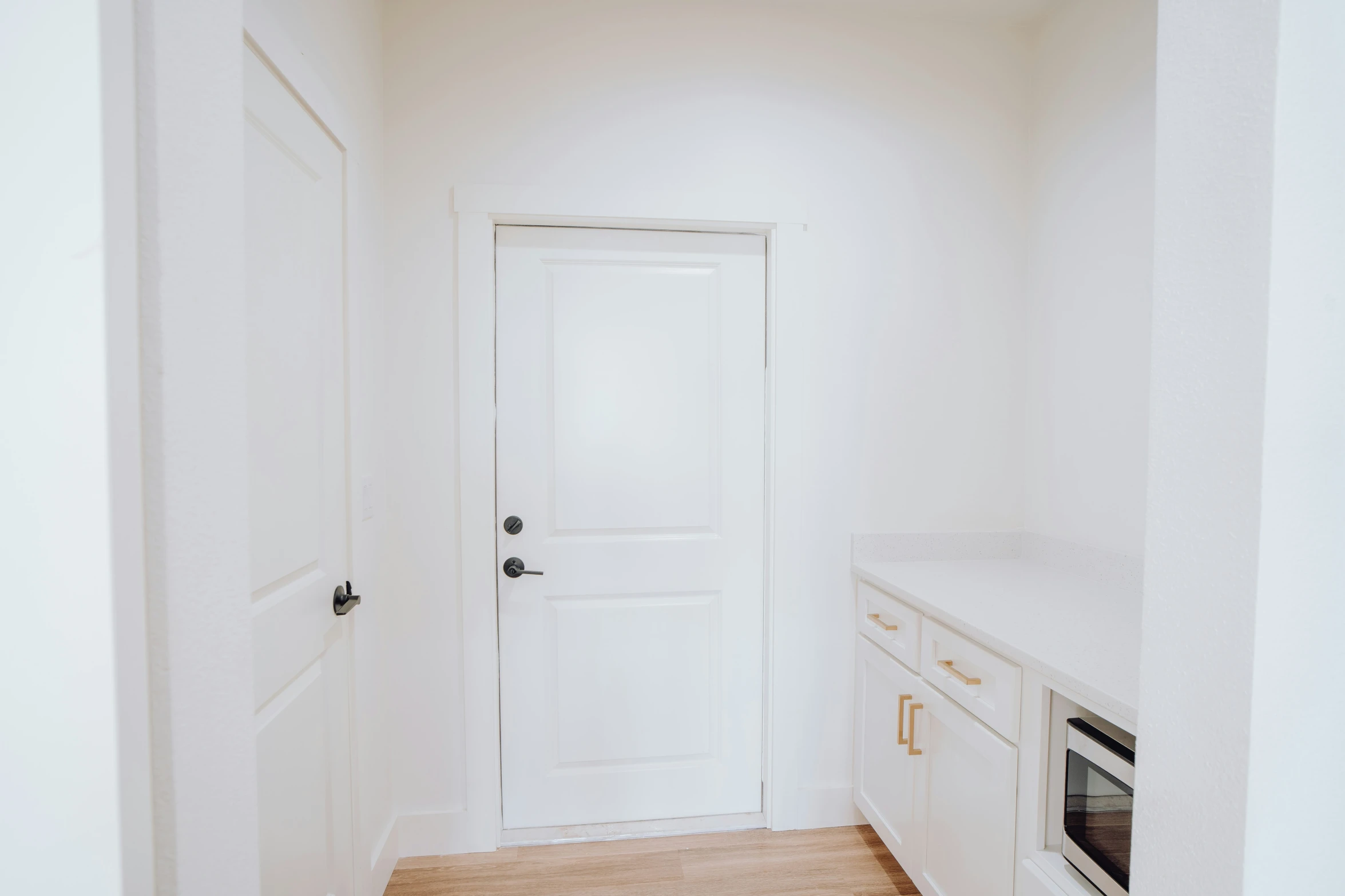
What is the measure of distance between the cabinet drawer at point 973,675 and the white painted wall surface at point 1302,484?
757 mm

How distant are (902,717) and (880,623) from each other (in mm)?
275

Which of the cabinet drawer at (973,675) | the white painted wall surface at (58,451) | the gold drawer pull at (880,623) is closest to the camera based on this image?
the white painted wall surface at (58,451)

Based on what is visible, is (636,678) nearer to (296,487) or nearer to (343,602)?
(343,602)

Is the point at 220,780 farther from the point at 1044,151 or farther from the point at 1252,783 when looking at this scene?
the point at 1044,151

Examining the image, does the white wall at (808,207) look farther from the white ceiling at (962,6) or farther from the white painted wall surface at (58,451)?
the white painted wall surface at (58,451)

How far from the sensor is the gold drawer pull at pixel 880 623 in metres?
1.78

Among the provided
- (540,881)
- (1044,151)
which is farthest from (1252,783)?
(1044,151)

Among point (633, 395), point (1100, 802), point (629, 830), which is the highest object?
point (633, 395)

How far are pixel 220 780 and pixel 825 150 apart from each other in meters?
2.12

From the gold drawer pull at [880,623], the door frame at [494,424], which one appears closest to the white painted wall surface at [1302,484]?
the gold drawer pull at [880,623]

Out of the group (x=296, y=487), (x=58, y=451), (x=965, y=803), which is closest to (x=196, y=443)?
(x=58, y=451)

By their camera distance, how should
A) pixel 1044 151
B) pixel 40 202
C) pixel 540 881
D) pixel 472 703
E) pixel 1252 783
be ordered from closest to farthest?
pixel 40 202, pixel 1252 783, pixel 540 881, pixel 472 703, pixel 1044 151

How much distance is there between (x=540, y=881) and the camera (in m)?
1.73

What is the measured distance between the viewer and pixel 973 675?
1.42 m
